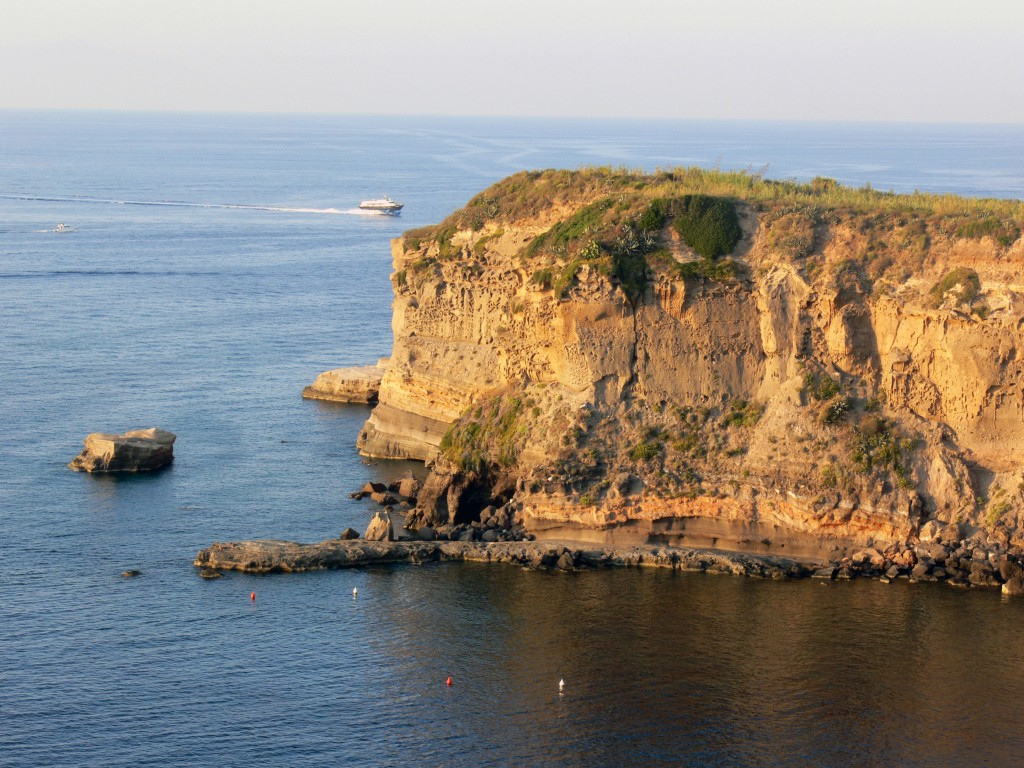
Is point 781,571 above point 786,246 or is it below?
below

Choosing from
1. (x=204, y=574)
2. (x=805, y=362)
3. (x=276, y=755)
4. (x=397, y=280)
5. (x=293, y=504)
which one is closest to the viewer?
(x=276, y=755)

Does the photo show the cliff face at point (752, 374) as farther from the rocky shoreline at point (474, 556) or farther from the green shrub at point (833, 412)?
the rocky shoreline at point (474, 556)

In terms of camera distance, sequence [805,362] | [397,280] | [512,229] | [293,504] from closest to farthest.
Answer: [805,362] → [293,504] → [512,229] → [397,280]

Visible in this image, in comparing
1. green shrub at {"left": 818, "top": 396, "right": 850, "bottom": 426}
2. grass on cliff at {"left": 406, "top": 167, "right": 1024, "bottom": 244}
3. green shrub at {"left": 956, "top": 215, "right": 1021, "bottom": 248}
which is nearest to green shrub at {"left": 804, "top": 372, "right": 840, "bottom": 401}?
green shrub at {"left": 818, "top": 396, "right": 850, "bottom": 426}

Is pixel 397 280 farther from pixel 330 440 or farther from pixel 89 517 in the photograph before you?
pixel 89 517

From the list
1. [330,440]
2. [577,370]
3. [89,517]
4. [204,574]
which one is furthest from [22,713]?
[330,440]
